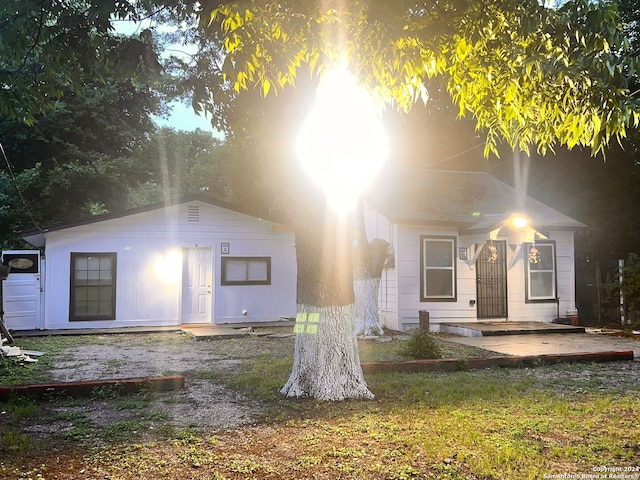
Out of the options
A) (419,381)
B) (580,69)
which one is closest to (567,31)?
(580,69)

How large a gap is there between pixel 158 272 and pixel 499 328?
8448mm

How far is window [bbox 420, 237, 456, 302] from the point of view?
43.0 feet

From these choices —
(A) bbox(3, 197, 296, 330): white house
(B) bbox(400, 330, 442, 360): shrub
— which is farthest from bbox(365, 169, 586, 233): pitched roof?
(B) bbox(400, 330, 442, 360): shrub

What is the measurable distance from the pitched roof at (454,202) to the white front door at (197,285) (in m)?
4.69

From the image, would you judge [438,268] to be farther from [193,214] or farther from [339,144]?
[339,144]

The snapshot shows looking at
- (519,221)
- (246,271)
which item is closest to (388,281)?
(519,221)

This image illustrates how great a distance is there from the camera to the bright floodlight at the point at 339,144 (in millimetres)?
5625

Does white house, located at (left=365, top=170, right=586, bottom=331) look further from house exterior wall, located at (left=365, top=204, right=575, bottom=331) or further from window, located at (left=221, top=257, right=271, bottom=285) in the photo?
window, located at (left=221, top=257, right=271, bottom=285)

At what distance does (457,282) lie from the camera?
13.3 metres

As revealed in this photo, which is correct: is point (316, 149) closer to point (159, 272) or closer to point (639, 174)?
point (159, 272)

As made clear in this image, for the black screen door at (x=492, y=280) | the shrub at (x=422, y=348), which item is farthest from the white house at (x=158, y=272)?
the shrub at (x=422, y=348)

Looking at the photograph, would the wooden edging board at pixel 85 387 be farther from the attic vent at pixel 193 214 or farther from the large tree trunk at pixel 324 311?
the attic vent at pixel 193 214

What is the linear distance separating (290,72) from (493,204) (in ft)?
38.0

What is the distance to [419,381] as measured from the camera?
672cm
